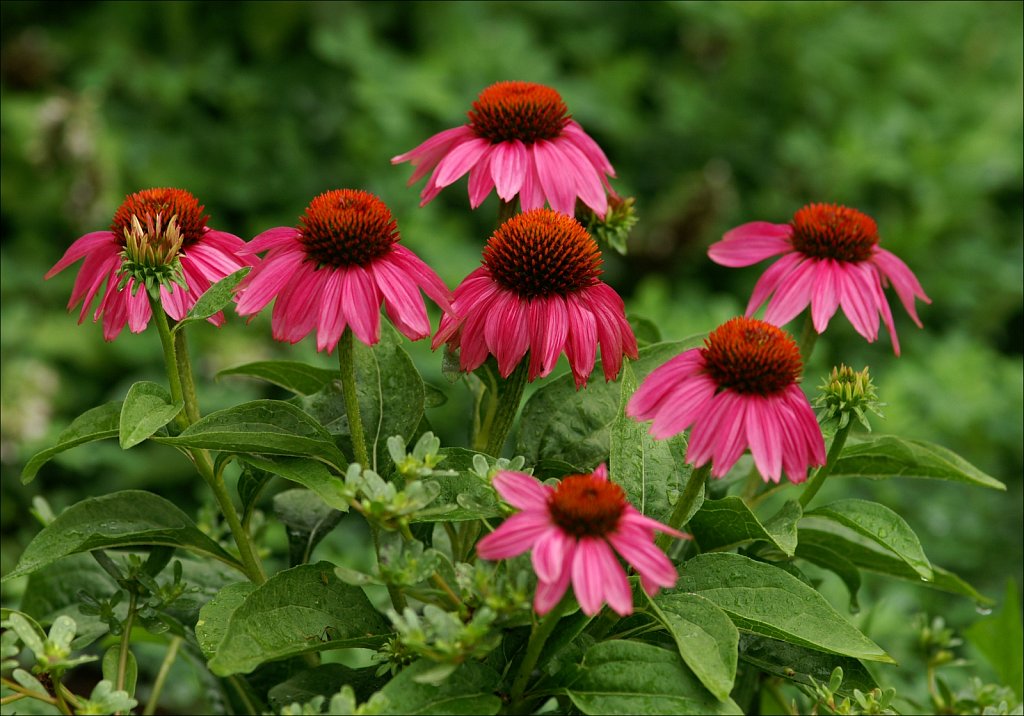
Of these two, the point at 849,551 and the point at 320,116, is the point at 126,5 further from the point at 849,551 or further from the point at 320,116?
the point at 849,551

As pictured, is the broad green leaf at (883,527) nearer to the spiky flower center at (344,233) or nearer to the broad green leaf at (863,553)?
the broad green leaf at (863,553)

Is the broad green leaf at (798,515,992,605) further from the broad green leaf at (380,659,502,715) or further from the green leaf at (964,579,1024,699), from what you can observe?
the broad green leaf at (380,659,502,715)

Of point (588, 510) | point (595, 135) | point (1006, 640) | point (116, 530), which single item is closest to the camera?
point (588, 510)

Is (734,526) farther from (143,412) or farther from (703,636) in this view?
(143,412)

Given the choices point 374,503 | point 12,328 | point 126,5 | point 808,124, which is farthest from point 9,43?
point 374,503

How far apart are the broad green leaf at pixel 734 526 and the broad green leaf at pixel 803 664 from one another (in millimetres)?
61

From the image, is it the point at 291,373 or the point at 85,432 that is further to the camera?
the point at 291,373

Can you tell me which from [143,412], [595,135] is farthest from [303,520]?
[595,135]

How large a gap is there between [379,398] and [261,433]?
13 cm

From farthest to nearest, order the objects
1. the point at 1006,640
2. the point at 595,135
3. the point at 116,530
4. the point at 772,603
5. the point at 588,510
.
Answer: the point at 595,135 < the point at 1006,640 < the point at 116,530 < the point at 772,603 < the point at 588,510

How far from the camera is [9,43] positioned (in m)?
2.42

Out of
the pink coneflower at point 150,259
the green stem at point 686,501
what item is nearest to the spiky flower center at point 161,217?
the pink coneflower at point 150,259

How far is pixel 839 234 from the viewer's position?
74cm

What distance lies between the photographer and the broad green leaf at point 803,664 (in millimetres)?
647
